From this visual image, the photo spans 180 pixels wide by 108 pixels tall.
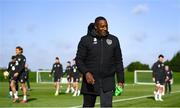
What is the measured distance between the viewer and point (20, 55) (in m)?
20.0

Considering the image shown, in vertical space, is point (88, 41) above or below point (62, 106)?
above

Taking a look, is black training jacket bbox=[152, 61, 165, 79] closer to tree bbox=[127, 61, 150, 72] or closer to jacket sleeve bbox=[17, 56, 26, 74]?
jacket sleeve bbox=[17, 56, 26, 74]

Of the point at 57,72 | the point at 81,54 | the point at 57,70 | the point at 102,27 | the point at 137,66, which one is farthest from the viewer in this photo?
the point at 137,66

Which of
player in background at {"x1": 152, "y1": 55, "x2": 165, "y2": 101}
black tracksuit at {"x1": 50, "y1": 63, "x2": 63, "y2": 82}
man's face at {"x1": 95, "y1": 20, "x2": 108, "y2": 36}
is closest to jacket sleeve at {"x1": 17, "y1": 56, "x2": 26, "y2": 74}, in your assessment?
player in background at {"x1": 152, "y1": 55, "x2": 165, "y2": 101}

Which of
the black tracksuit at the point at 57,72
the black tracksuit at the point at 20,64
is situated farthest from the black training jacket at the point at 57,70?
the black tracksuit at the point at 20,64

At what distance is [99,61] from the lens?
859 centimetres

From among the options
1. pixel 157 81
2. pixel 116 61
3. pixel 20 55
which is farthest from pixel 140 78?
pixel 116 61

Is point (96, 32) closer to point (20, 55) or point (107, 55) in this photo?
point (107, 55)

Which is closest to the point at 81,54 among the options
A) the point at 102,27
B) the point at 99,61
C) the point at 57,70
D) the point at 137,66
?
the point at 99,61

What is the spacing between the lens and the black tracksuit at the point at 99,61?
8609mm

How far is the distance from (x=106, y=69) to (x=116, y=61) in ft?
0.90

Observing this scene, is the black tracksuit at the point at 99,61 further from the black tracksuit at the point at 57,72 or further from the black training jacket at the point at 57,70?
the black training jacket at the point at 57,70

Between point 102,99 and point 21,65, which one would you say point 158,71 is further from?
point 102,99

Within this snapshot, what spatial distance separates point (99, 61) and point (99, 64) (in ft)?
0.16
